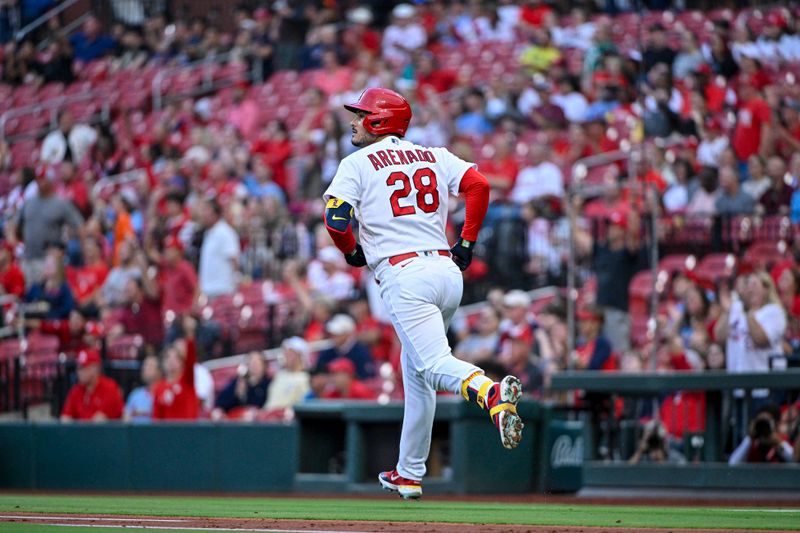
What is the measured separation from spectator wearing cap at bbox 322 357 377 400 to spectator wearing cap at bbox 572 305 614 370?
1.92m

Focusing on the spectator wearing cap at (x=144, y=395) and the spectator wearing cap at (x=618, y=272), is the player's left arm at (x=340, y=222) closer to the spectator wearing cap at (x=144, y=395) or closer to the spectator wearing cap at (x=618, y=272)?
the spectator wearing cap at (x=618, y=272)

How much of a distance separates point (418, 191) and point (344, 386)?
513cm

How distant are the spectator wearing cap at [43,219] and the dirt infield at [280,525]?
1051 cm

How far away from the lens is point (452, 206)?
15.2 metres

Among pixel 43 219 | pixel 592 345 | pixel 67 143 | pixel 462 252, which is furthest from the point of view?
pixel 67 143

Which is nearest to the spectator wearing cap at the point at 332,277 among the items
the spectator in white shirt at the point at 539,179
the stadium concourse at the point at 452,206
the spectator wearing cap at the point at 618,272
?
the stadium concourse at the point at 452,206

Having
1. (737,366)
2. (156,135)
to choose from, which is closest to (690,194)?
(737,366)

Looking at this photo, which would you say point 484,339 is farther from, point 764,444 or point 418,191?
point 418,191

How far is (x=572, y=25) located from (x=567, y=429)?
820cm

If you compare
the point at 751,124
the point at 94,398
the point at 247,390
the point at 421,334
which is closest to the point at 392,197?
the point at 421,334

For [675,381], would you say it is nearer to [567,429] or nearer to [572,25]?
[567,429]

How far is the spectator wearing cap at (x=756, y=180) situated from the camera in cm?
1306

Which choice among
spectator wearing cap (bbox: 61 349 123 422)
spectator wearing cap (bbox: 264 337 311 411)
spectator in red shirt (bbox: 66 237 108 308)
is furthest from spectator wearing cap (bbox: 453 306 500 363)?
spectator in red shirt (bbox: 66 237 108 308)

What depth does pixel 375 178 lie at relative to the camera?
712 centimetres
